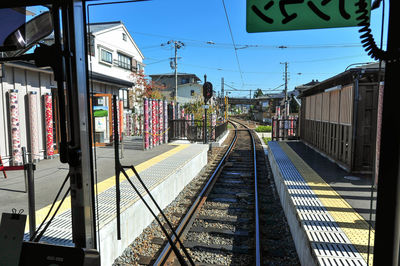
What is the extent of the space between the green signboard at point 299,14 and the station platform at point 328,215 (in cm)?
149

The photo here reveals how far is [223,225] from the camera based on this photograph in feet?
18.1

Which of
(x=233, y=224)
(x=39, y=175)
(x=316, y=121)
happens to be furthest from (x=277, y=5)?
(x=316, y=121)

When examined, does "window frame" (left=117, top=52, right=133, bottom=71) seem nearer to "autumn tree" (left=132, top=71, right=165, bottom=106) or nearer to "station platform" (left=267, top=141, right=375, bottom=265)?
"autumn tree" (left=132, top=71, right=165, bottom=106)

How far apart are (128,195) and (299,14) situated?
433 centimetres

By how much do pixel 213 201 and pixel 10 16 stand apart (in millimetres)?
5608

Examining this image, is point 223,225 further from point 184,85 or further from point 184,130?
point 184,85

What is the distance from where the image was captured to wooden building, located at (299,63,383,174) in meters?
7.23

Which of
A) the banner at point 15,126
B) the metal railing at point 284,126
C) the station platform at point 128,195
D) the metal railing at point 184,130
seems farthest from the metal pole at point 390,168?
the metal railing at point 284,126

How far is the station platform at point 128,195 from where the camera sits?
12.3 feet

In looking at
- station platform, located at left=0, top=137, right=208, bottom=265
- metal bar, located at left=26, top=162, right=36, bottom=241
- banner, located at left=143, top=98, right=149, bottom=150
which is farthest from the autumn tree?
metal bar, located at left=26, top=162, right=36, bottom=241

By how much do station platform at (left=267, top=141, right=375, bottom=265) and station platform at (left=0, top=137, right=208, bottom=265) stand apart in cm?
264

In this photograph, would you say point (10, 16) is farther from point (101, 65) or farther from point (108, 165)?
point (101, 65)

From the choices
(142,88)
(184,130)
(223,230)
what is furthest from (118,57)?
(223,230)

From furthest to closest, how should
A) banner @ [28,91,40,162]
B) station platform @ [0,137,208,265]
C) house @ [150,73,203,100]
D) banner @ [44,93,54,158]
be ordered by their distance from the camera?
house @ [150,73,203,100]
banner @ [44,93,54,158]
banner @ [28,91,40,162]
station platform @ [0,137,208,265]
